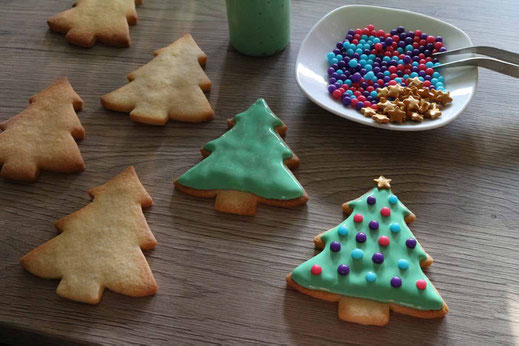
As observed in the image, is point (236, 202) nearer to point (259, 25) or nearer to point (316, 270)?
point (316, 270)

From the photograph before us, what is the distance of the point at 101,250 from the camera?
79cm

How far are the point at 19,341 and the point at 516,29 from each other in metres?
1.13

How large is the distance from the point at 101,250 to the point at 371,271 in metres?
→ 0.39

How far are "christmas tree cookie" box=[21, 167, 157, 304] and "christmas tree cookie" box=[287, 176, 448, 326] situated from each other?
0.23m

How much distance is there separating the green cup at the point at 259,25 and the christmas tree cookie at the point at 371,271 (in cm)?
44

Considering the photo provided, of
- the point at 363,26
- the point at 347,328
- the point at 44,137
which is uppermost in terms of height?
the point at 363,26

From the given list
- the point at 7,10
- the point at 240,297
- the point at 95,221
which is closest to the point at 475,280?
the point at 240,297

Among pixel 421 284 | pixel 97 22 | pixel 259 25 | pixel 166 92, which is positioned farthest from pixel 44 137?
pixel 421 284

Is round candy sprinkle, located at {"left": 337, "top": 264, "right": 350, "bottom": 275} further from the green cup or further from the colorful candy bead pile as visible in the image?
the green cup

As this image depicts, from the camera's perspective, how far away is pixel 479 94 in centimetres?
104

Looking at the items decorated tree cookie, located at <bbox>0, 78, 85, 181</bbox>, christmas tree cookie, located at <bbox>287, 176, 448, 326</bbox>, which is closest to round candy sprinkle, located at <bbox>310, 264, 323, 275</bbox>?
christmas tree cookie, located at <bbox>287, 176, 448, 326</bbox>

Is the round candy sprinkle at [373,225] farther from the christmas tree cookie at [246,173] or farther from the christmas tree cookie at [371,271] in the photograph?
the christmas tree cookie at [246,173]

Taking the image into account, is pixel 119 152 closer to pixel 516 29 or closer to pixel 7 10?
pixel 7 10

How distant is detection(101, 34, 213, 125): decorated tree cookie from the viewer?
987 mm
